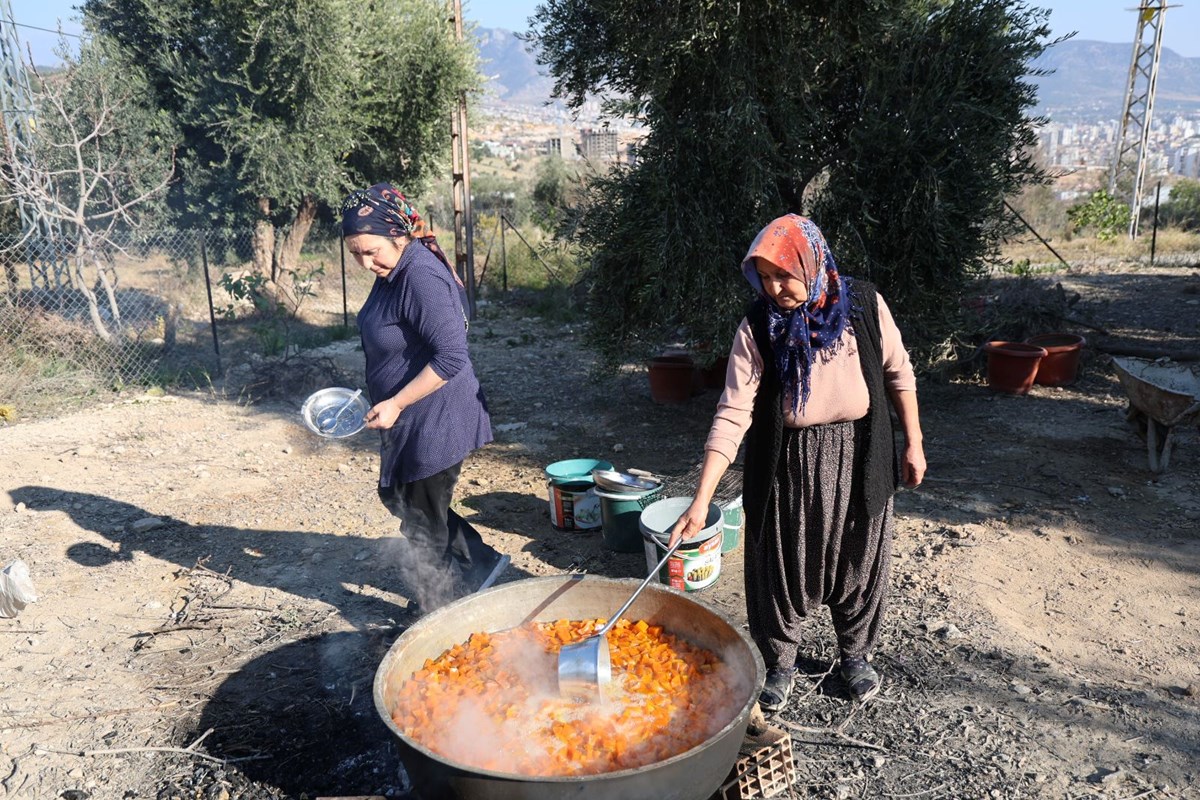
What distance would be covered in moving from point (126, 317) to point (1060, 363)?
32.9 ft

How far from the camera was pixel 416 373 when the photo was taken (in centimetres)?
331

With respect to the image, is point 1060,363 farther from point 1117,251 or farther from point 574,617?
point 1117,251

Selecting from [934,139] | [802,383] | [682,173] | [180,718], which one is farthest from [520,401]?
[802,383]

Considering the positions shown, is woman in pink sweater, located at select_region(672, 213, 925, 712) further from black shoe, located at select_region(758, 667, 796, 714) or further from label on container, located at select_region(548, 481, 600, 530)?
label on container, located at select_region(548, 481, 600, 530)

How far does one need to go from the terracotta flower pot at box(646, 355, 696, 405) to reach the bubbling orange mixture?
473 cm

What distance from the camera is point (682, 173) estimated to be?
6164mm

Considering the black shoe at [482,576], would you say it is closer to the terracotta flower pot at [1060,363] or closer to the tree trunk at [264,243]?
the terracotta flower pot at [1060,363]

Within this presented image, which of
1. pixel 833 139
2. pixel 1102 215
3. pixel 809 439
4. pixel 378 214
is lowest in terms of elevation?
pixel 809 439

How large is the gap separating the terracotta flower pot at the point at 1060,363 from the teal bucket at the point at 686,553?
191 inches

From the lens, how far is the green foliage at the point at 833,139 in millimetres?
5773

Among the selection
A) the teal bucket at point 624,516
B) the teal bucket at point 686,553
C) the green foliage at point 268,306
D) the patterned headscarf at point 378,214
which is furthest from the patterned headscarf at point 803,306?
the green foliage at point 268,306

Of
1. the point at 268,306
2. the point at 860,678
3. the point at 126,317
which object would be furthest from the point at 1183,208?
the point at 126,317

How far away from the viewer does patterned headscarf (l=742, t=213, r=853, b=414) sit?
102 inches

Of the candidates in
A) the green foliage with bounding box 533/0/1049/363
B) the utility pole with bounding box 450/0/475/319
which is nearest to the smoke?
the green foliage with bounding box 533/0/1049/363
